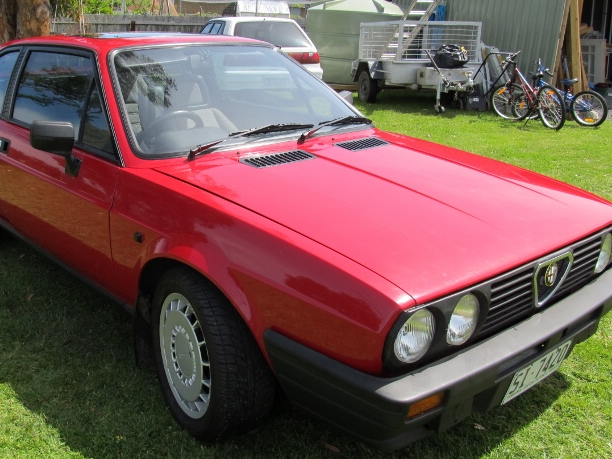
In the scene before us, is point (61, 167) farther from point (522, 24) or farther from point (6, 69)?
point (522, 24)

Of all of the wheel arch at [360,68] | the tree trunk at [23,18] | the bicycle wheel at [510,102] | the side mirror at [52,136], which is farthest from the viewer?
the wheel arch at [360,68]

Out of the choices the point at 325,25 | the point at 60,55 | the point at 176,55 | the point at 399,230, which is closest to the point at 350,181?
the point at 399,230

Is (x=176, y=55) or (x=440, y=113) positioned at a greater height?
(x=176, y=55)

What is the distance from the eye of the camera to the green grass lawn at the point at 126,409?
263 centimetres

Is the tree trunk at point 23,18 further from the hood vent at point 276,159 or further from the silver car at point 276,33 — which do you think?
the hood vent at point 276,159

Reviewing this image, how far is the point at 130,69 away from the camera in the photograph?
10.4 ft

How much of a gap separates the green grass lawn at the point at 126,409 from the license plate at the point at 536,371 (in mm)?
351

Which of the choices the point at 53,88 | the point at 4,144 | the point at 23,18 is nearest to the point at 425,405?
the point at 53,88

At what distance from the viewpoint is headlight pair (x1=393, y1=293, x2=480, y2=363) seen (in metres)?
2.03

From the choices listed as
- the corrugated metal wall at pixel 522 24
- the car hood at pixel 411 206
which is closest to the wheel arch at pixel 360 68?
the corrugated metal wall at pixel 522 24

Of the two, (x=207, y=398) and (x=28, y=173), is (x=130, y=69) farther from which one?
(x=207, y=398)

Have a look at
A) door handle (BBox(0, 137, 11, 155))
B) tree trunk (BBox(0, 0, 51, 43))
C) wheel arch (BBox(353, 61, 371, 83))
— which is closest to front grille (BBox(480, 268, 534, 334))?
door handle (BBox(0, 137, 11, 155))

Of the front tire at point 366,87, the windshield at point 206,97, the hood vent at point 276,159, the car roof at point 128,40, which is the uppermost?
the car roof at point 128,40

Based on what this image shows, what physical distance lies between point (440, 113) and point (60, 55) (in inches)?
347
